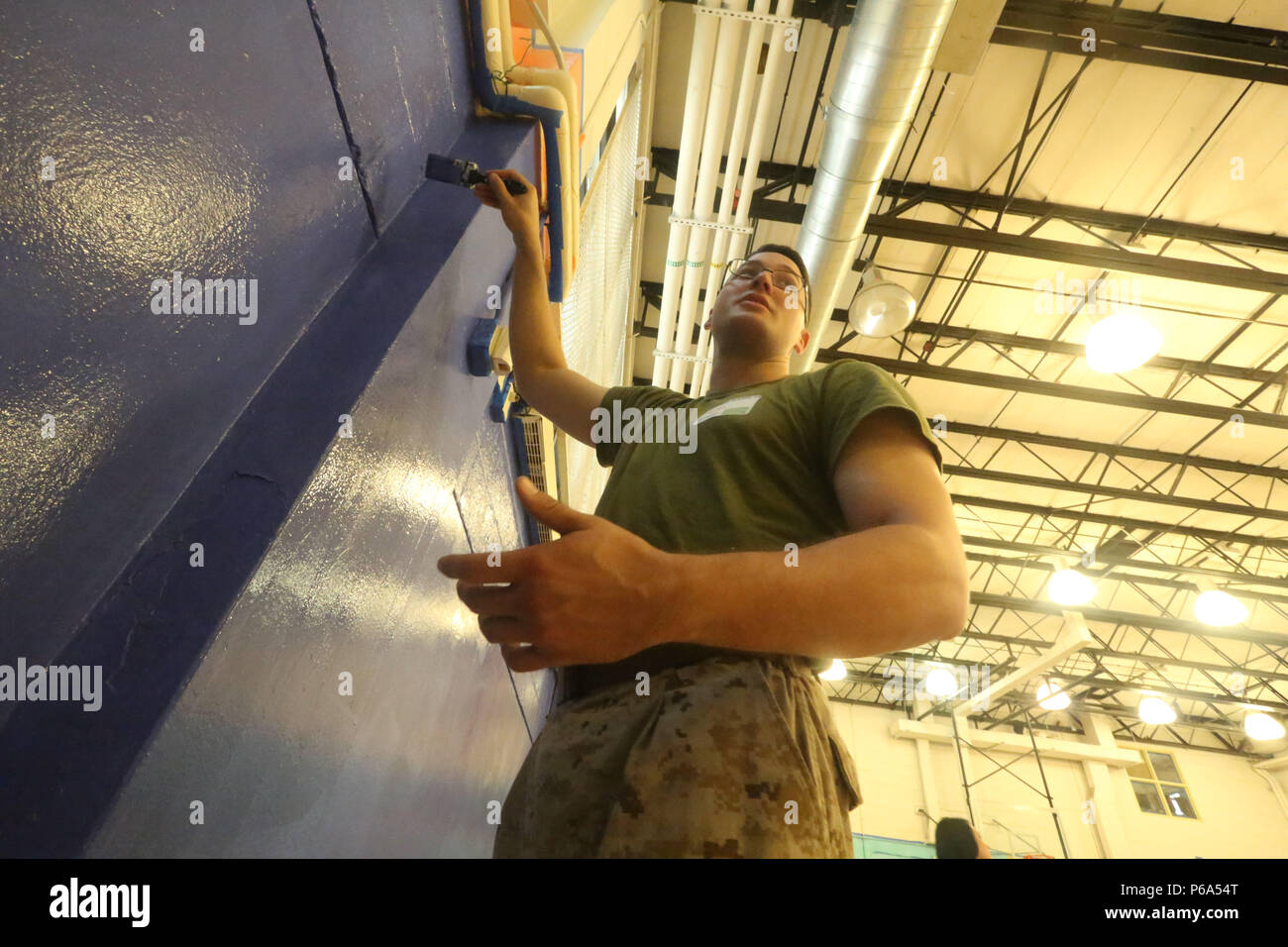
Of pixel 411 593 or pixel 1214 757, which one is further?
pixel 1214 757

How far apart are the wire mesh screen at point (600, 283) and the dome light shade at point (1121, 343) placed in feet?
10.9

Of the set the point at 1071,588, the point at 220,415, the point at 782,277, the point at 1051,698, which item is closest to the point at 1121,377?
the point at 1071,588

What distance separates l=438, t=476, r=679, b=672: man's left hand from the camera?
536 millimetres

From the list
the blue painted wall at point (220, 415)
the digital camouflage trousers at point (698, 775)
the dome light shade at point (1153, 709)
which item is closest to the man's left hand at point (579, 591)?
the digital camouflage trousers at point (698, 775)

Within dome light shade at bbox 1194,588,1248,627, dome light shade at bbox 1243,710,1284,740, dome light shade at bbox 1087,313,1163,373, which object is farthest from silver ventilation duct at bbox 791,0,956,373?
dome light shade at bbox 1243,710,1284,740

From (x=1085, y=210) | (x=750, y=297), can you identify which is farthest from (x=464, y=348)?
(x=1085, y=210)

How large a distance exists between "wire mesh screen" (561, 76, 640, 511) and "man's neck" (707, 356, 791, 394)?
70cm

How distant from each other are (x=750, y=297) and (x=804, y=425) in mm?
584

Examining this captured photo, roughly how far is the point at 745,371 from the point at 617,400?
30 centimetres

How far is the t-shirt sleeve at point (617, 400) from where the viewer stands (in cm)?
136

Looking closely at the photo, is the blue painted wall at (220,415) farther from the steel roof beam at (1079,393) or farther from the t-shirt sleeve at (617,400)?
the steel roof beam at (1079,393)

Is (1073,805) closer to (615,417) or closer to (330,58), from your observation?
(615,417)

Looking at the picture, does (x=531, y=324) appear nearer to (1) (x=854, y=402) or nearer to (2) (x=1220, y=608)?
(1) (x=854, y=402)

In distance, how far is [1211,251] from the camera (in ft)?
17.9
